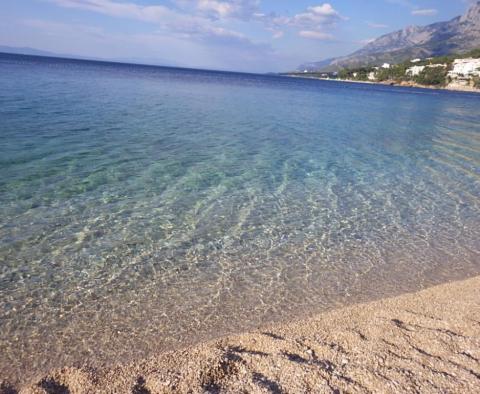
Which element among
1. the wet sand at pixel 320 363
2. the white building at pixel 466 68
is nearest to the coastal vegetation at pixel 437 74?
the white building at pixel 466 68

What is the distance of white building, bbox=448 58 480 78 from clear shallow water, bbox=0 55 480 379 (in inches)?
6429

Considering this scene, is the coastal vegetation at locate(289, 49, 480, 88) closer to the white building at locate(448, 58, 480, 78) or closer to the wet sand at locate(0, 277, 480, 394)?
the white building at locate(448, 58, 480, 78)

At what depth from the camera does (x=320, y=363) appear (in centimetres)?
530

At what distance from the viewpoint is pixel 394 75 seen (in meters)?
180

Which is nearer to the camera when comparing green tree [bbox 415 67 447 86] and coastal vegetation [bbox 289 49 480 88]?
coastal vegetation [bbox 289 49 480 88]

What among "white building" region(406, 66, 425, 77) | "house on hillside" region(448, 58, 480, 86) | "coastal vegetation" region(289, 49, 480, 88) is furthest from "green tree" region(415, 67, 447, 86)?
"white building" region(406, 66, 425, 77)

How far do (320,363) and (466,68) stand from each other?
18874cm

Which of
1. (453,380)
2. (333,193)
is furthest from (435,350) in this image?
(333,193)

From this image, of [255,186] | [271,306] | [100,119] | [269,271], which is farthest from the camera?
[100,119]

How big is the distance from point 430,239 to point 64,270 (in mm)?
9646

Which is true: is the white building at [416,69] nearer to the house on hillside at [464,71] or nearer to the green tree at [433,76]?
the green tree at [433,76]

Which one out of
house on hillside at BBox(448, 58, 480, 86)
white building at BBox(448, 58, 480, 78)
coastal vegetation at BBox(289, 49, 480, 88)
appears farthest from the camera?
white building at BBox(448, 58, 480, 78)

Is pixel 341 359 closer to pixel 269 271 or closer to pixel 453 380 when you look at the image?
pixel 453 380

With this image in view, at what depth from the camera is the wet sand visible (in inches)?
191
